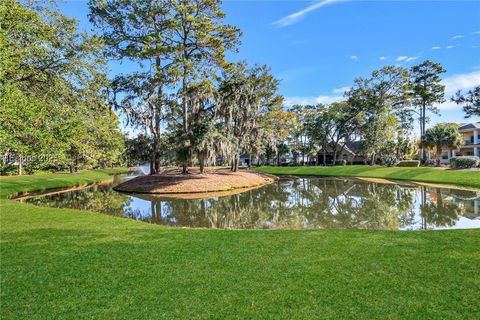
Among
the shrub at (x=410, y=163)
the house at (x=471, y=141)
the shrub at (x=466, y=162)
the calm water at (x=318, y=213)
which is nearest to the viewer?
the calm water at (x=318, y=213)

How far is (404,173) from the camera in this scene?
92.8ft

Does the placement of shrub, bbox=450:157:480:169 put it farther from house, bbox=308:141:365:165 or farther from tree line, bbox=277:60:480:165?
house, bbox=308:141:365:165

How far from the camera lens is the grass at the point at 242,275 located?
11.4 feet

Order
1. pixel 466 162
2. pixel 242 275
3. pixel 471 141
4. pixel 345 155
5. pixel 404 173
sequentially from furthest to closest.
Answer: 1. pixel 345 155
2. pixel 471 141
3. pixel 404 173
4. pixel 466 162
5. pixel 242 275

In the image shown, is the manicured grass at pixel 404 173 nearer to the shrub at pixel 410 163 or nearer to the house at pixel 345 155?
the shrub at pixel 410 163

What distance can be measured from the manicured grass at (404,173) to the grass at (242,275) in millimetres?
18408

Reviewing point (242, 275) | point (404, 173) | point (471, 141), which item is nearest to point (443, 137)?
point (404, 173)

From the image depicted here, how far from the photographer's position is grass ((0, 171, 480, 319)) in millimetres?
3479

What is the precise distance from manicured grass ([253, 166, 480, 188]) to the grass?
1841cm

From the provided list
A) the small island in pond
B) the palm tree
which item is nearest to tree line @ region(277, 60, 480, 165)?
the palm tree

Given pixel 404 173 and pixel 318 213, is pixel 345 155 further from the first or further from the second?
pixel 318 213

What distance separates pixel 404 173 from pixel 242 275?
93.8ft

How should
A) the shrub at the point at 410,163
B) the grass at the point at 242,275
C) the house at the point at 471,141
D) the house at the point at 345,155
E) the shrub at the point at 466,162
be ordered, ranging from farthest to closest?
1. the house at the point at 345,155
2. the house at the point at 471,141
3. the shrub at the point at 410,163
4. the shrub at the point at 466,162
5. the grass at the point at 242,275

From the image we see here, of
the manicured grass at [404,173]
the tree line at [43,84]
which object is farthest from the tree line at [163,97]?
the manicured grass at [404,173]
